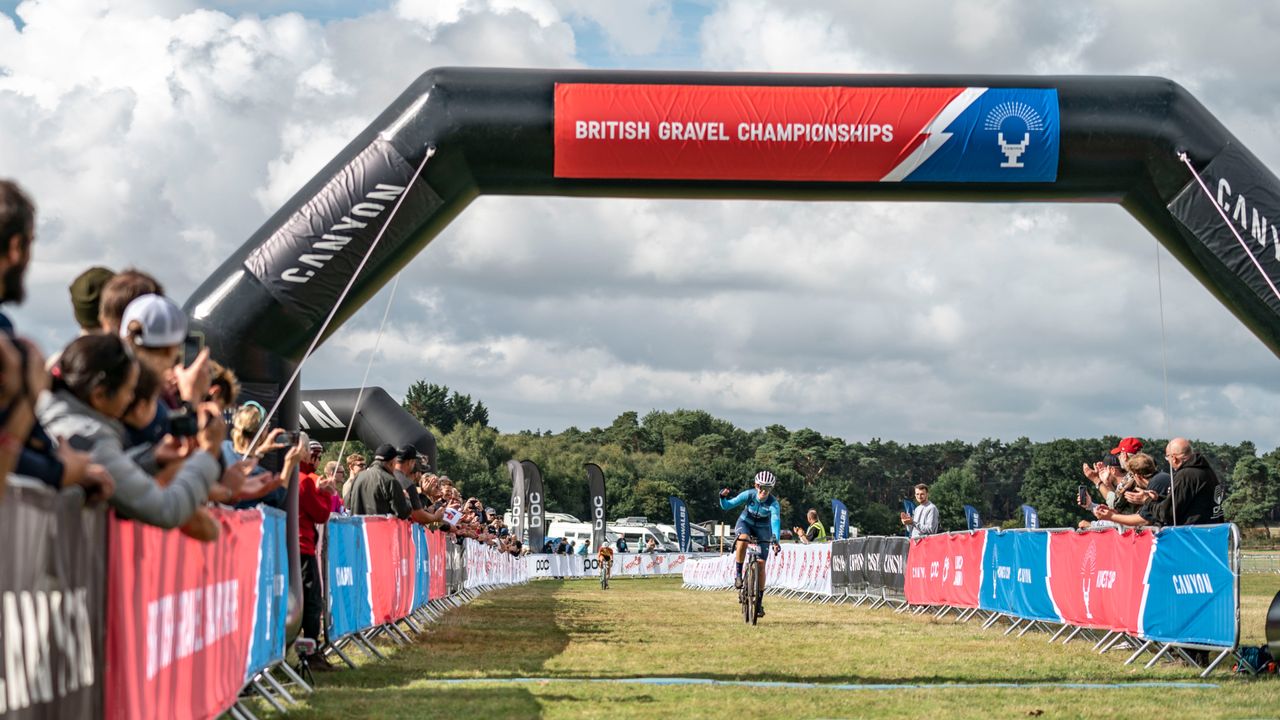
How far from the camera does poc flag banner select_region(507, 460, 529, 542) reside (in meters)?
49.3

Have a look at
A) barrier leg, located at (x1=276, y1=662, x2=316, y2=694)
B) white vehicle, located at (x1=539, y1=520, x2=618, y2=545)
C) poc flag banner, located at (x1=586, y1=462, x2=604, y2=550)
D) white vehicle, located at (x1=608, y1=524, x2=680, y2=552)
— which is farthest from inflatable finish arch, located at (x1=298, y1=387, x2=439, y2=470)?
white vehicle, located at (x1=608, y1=524, x2=680, y2=552)

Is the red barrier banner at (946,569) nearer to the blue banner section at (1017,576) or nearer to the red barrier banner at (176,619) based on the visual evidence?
the blue banner section at (1017,576)

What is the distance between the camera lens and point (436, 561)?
750 inches

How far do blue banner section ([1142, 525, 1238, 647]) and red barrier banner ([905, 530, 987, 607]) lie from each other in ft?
18.5

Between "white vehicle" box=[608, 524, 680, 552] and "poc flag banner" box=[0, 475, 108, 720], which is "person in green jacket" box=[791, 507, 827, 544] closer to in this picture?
"poc flag banner" box=[0, 475, 108, 720]

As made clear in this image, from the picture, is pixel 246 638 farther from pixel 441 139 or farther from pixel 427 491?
pixel 427 491

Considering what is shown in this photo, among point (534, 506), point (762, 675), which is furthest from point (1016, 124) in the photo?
point (534, 506)

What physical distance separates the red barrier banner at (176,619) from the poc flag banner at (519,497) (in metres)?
42.0

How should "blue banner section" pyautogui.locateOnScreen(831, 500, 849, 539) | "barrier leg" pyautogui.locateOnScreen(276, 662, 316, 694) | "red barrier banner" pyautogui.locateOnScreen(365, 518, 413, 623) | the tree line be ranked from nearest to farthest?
"barrier leg" pyautogui.locateOnScreen(276, 662, 316, 694) < "red barrier banner" pyautogui.locateOnScreen(365, 518, 413, 623) < "blue banner section" pyautogui.locateOnScreen(831, 500, 849, 539) < the tree line

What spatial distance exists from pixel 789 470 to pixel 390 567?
15500 cm

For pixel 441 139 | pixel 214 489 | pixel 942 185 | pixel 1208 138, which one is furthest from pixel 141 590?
pixel 1208 138

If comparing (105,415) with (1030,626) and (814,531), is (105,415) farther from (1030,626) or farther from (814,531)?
(814,531)

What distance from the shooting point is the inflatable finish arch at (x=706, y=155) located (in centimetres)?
1122

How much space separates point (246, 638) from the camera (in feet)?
24.1
